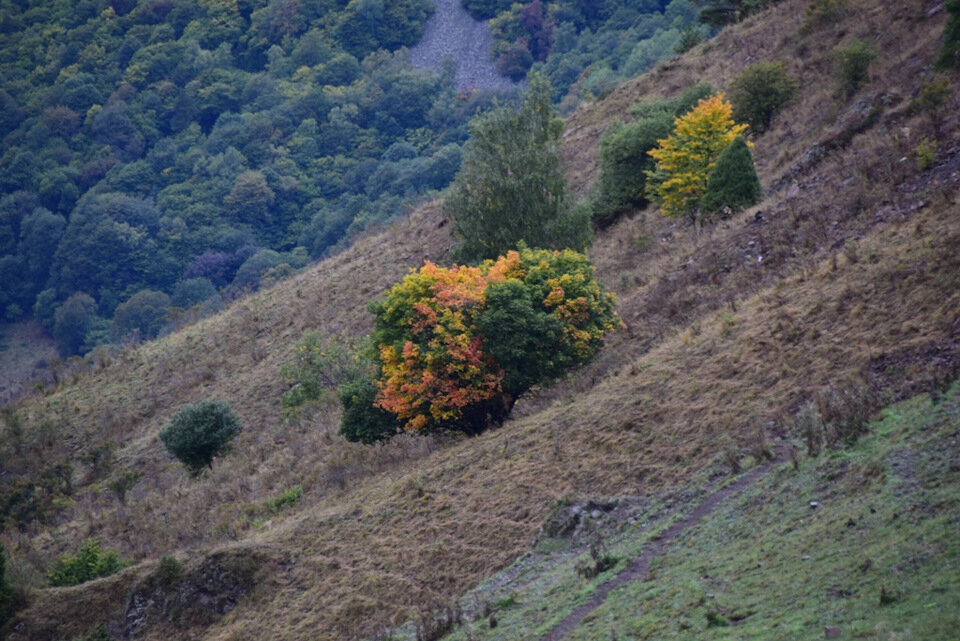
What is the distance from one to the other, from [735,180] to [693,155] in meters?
3.25

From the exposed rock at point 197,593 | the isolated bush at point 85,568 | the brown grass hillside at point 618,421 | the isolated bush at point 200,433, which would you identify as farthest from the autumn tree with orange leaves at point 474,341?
the isolated bush at point 200,433

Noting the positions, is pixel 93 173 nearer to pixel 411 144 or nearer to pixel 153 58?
pixel 153 58

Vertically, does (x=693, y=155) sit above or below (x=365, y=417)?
above

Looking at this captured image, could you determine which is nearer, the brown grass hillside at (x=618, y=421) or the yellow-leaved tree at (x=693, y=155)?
the brown grass hillside at (x=618, y=421)

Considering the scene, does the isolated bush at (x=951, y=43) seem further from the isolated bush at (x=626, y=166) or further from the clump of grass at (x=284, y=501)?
the clump of grass at (x=284, y=501)

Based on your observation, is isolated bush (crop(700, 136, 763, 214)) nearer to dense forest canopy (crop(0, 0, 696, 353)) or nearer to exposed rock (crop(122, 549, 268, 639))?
exposed rock (crop(122, 549, 268, 639))

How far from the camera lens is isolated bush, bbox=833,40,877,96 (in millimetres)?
31656

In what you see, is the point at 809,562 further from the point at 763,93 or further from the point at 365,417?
the point at 763,93

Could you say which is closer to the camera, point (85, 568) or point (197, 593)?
point (197, 593)

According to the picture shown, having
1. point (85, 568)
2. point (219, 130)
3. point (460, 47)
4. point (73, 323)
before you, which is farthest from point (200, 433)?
point (460, 47)

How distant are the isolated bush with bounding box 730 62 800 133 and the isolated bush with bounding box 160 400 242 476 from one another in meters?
22.0

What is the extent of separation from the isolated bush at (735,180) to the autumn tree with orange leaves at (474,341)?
7125mm

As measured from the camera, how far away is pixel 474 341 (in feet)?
70.5

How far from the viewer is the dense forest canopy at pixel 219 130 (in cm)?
10869
